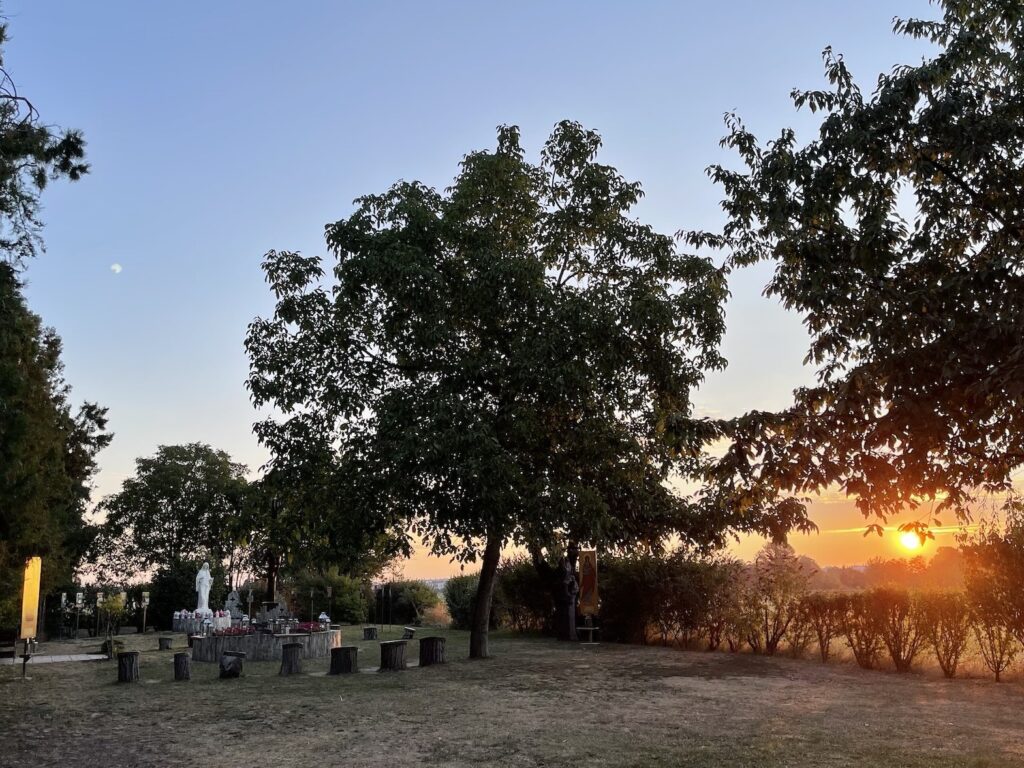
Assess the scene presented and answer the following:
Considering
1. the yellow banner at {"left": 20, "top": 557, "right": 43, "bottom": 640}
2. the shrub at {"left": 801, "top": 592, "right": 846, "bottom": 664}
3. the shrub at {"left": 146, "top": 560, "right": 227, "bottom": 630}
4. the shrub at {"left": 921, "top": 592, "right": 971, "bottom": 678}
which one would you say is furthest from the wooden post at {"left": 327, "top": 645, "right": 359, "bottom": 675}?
the shrub at {"left": 146, "top": 560, "right": 227, "bottom": 630}

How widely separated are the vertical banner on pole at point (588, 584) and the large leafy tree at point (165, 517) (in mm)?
29197

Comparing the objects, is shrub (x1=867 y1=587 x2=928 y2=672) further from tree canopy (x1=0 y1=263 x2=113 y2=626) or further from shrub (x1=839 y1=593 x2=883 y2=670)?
tree canopy (x1=0 y1=263 x2=113 y2=626)

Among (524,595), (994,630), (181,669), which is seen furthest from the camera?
(524,595)

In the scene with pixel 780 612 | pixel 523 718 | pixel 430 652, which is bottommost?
pixel 523 718

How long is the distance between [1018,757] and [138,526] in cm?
4778

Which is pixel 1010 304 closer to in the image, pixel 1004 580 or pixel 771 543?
pixel 1004 580

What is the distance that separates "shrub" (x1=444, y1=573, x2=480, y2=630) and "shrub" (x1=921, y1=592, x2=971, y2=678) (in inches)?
701

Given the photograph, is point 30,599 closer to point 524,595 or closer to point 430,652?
point 430,652

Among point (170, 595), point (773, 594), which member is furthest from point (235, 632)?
point (170, 595)

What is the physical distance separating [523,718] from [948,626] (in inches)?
371

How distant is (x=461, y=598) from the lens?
30.8 m

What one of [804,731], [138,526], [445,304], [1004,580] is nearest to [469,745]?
[804,731]

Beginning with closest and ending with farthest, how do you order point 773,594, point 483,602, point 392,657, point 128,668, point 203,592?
point 128,668 < point 392,657 < point 483,602 < point 773,594 < point 203,592

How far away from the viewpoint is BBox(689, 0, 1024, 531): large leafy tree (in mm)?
6930
